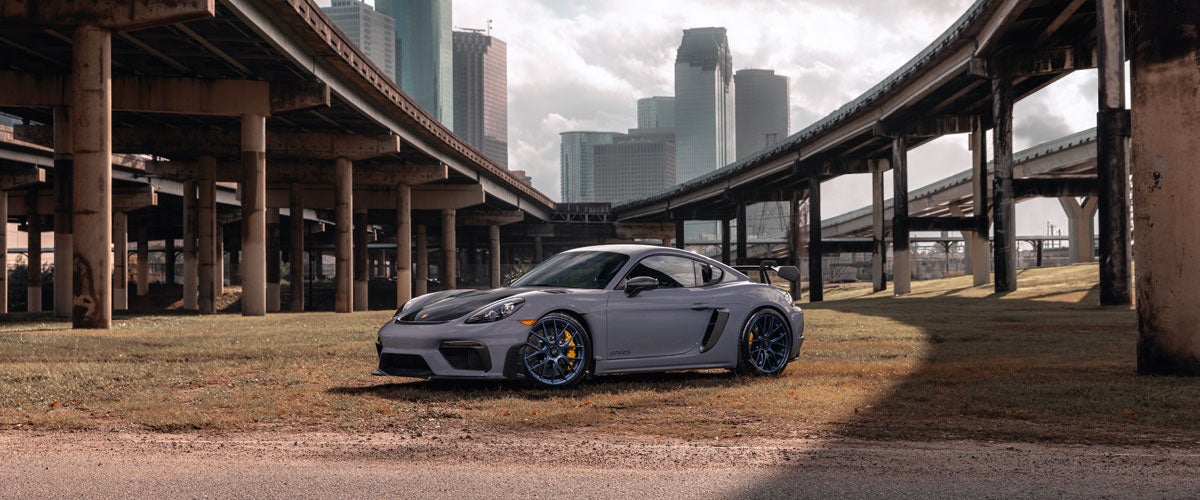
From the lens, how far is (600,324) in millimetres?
9672

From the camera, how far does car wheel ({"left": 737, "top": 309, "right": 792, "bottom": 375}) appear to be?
10.7 m

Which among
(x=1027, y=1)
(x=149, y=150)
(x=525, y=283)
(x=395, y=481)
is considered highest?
(x=1027, y=1)

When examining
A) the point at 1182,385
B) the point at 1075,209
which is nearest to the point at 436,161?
the point at 1075,209

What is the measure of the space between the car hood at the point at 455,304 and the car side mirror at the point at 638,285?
81 centimetres

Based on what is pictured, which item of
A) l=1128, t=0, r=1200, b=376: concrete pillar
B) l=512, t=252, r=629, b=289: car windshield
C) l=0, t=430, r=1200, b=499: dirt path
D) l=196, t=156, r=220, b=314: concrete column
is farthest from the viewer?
l=196, t=156, r=220, b=314: concrete column

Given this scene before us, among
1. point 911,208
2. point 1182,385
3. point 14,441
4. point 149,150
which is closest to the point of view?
point 14,441

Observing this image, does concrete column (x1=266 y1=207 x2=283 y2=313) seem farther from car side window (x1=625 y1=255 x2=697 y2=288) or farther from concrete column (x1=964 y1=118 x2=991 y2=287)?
car side window (x1=625 y1=255 x2=697 y2=288)

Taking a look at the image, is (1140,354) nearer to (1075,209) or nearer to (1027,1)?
(1027,1)

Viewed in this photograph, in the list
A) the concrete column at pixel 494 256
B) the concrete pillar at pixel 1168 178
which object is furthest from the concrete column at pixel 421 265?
the concrete pillar at pixel 1168 178

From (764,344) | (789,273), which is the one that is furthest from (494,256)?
(764,344)

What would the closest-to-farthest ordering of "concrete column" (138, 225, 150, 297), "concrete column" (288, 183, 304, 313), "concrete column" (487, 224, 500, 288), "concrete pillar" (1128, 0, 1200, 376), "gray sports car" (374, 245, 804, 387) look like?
"gray sports car" (374, 245, 804, 387)
"concrete pillar" (1128, 0, 1200, 376)
"concrete column" (288, 183, 304, 313)
"concrete column" (138, 225, 150, 297)
"concrete column" (487, 224, 500, 288)

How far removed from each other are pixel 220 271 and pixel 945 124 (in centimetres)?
4381

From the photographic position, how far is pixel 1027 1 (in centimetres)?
3712

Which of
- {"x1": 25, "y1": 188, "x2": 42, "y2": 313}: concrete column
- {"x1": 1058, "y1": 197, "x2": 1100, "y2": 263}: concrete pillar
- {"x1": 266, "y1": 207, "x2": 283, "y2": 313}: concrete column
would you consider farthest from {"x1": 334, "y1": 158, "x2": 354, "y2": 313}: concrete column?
{"x1": 1058, "y1": 197, "x2": 1100, "y2": 263}: concrete pillar
